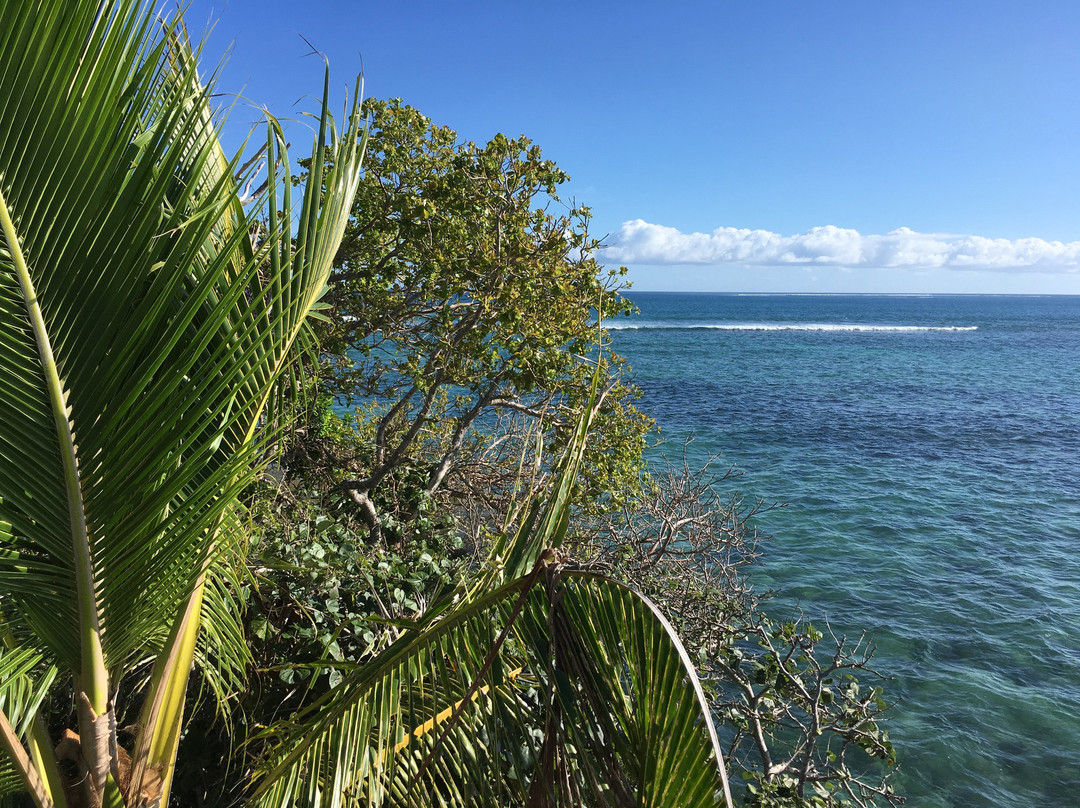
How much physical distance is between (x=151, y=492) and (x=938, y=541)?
16203 mm

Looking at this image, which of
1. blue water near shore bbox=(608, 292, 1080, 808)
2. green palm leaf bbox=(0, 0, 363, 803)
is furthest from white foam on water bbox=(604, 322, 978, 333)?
green palm leaf bbox=(0, 0, 363, 803)

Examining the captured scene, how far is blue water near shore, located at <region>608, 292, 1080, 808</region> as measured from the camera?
873cm

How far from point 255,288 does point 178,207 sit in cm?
73

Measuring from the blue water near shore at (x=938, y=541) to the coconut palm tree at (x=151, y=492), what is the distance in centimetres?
764

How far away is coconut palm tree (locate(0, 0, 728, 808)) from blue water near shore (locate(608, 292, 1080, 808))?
7636 millimetres

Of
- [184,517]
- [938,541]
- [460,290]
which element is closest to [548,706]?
[184,517]

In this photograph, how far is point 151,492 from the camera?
1911mm

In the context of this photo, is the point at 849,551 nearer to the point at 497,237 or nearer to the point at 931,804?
the point at 931,804

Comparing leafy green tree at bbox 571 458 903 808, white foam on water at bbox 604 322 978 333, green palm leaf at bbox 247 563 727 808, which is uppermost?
white foam on water at bbox 604 322 978 333

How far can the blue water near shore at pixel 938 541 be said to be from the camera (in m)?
8.73

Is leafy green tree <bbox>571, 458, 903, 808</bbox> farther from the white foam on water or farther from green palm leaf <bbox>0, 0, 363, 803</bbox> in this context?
the white foam on water

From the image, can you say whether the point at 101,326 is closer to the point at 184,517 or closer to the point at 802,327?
the point at 184,517

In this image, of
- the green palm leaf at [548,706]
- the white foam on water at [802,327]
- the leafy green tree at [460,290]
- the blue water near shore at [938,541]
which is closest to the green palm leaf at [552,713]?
the green palm leaf at [548,706]

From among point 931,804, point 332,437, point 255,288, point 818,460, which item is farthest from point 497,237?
point 818,460
